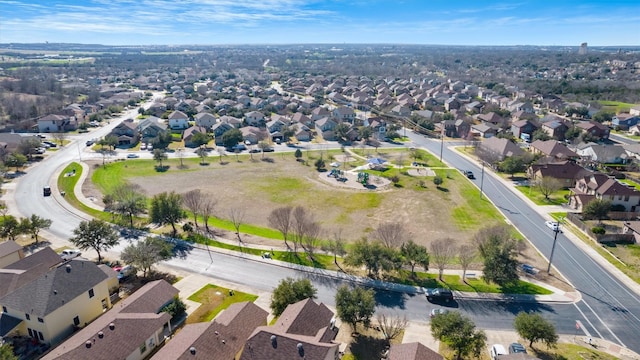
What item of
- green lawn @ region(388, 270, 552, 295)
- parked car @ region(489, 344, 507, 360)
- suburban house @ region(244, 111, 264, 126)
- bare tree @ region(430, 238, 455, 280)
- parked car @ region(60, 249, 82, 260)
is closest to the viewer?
parked car @ region(489, 344, 507, 360)

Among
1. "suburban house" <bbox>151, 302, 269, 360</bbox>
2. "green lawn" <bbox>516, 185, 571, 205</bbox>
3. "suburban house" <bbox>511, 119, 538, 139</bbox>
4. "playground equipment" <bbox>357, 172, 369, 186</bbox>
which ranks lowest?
"green lawn" <bbox>516, 185, 571, 205</bbox>

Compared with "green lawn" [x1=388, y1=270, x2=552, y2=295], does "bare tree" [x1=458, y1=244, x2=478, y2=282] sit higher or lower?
higher

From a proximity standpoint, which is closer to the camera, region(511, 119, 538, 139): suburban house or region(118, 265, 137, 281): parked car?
region(118, 265, 137, 281): parked car

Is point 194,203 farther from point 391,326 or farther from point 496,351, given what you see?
point 496,351

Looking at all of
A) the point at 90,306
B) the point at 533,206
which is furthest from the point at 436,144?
the point at 90,306

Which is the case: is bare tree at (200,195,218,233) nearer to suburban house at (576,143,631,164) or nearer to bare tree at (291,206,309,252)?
bare tree at (291,206,309,252)

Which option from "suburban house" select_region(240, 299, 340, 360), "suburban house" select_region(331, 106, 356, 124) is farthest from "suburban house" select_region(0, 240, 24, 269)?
"suburban house" select_region(331, 106, 356, 124)

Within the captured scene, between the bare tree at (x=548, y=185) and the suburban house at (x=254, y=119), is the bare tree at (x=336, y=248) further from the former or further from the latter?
the suburban house at (x=254, y=119)
